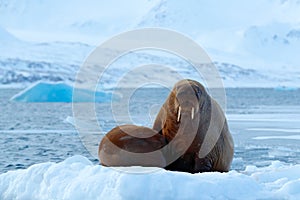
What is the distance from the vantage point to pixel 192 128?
762 cm

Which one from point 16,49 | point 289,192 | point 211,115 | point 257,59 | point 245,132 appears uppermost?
point 211,115

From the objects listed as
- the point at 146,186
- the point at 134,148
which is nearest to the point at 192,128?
the point at 134,148

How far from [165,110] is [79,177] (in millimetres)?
1473

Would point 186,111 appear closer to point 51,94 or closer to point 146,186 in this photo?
point 146,186

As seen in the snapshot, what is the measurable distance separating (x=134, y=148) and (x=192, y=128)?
661mm

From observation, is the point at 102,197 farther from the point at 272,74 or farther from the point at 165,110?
the point at 272,74

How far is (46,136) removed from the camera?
18094 millimetres

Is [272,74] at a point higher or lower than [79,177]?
lower

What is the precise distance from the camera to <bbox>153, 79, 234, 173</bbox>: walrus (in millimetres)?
7559

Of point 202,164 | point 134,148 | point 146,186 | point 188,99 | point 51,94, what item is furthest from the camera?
point 51,94

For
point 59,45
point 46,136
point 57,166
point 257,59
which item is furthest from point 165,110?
point 257,59

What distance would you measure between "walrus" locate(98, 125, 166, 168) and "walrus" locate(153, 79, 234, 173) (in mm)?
116

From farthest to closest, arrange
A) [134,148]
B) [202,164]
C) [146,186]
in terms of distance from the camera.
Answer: [202,164] → [134,148] → [146,186]

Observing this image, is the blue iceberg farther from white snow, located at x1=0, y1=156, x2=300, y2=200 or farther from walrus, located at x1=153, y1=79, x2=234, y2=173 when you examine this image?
white snow, located at x1=0, y1=156, x2=300, y2=200
